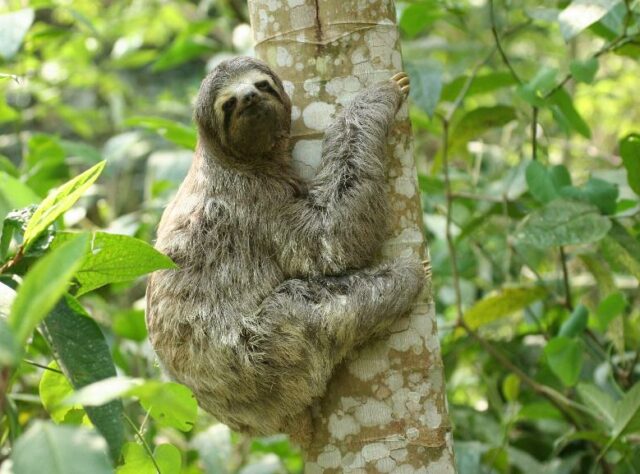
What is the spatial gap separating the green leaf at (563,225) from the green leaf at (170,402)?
245cm

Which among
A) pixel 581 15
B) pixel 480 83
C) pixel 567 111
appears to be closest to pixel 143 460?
pixel 581 15

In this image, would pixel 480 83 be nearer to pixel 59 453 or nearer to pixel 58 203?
pixel 58 203

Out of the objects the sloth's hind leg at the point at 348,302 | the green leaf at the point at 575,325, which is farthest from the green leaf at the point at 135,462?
the green leaf at the point at 575,325

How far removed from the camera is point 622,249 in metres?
4.97

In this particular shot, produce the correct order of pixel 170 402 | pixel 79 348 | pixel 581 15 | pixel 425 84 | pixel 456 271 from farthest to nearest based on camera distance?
pixel 456 271 → pixel 425 84 → pixel 581 15 → pixel 79 348 → pixel 170 402

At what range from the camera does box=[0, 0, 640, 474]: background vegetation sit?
2.80 metres

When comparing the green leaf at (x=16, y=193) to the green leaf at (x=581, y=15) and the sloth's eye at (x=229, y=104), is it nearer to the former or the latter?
the sloth's eye at (x=229, y=104)

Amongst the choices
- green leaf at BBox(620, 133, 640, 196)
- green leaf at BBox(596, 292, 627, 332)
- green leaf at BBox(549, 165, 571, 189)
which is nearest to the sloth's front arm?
green leaf at BBox(549, 165, 571, 189)

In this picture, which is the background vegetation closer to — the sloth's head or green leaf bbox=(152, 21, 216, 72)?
green leaf bbox=(152, 21, 216, 72)

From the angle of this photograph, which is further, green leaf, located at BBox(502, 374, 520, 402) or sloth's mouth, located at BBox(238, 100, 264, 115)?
green leaf, located at BBox(502, 374, 520, 402)

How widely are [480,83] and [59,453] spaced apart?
196 inches

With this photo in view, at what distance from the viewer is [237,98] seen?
457 centimetres

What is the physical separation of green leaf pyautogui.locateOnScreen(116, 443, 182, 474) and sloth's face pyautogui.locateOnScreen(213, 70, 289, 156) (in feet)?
6.52

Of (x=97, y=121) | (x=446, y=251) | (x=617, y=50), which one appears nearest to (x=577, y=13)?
(x=617, y=50)
